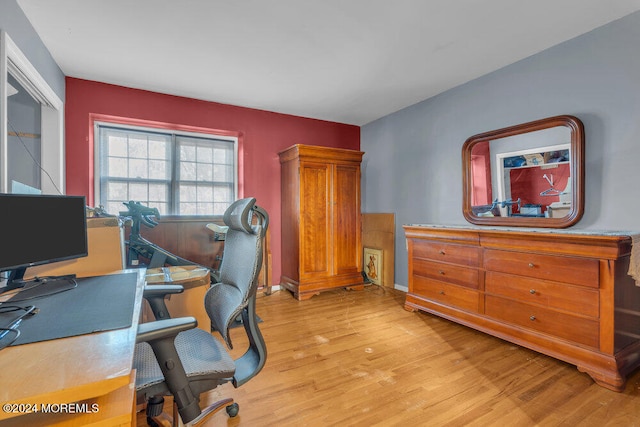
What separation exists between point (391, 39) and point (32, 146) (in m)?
3.33

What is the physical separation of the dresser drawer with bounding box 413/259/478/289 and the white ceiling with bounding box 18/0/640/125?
1.94m

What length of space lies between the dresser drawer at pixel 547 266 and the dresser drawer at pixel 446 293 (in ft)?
1.07

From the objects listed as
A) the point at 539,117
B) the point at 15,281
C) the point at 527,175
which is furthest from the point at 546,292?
the point at 15,281

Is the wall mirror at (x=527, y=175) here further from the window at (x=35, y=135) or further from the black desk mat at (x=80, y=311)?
the window at (x=35, y=135)

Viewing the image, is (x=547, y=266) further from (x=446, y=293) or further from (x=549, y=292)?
(x=446, y=293)

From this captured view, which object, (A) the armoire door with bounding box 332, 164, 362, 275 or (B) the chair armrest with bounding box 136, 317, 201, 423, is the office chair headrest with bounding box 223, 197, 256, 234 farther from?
(A) the armoire door with bounding box 332, 164, 362, 275

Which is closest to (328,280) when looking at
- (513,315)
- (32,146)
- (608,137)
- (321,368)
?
(321,368)

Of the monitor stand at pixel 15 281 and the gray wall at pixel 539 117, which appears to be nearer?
the monitor stand at pixel 15 281

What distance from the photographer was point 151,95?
341 centimetres

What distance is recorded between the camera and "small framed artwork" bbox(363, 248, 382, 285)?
4262 millimetres

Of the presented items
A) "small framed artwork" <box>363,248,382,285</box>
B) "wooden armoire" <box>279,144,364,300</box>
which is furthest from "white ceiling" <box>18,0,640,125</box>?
"small framed artwork" <box>363,248,382,285</box>

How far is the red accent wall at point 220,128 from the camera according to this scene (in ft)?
10.1

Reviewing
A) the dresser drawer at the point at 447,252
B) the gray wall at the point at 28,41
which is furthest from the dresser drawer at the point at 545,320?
the gray wall at the point at 28,41

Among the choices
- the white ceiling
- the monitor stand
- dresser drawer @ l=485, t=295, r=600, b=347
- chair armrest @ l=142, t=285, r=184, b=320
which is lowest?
dresser drawer @ l=485, t=295, r=600, b=347
